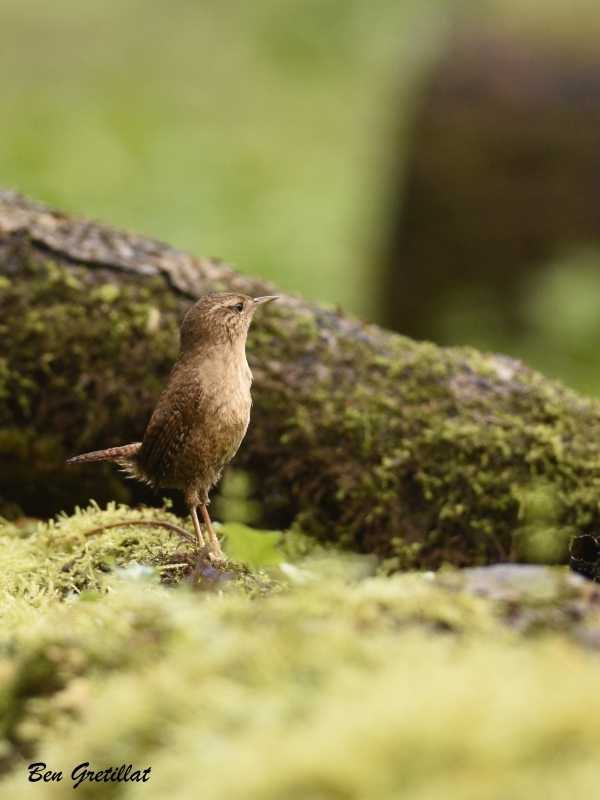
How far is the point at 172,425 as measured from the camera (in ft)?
11.7

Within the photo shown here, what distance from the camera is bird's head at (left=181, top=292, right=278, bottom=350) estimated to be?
374 cm

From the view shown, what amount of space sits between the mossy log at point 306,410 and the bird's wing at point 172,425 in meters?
0.93

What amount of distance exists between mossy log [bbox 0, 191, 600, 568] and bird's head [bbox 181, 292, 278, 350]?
31.3 inches

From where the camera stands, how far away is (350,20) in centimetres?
2427

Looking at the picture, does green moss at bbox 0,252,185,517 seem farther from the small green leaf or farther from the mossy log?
the small green leaf

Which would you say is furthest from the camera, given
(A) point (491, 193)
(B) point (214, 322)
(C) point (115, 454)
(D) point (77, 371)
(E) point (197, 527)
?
(A) point (491, 193)

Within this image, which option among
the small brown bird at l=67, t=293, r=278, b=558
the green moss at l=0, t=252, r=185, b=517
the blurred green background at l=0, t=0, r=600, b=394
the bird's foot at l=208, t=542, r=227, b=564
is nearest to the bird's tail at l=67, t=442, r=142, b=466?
the small brown bird at l=67, t=293, r=278, b=558

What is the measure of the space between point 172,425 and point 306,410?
3.55ft

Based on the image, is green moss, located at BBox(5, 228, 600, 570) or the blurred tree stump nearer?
green moss, located at BBox(5, 228, 600, 570)

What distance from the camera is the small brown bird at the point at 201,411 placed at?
3.55 metres

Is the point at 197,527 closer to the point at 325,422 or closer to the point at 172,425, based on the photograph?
the point at 172,425


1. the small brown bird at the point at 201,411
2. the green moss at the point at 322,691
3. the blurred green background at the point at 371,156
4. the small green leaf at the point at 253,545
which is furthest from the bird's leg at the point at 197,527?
the blurred green background at the point at 371,156

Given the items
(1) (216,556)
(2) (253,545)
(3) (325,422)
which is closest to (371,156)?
(3) (325,422)

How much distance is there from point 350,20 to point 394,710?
1004 inches
